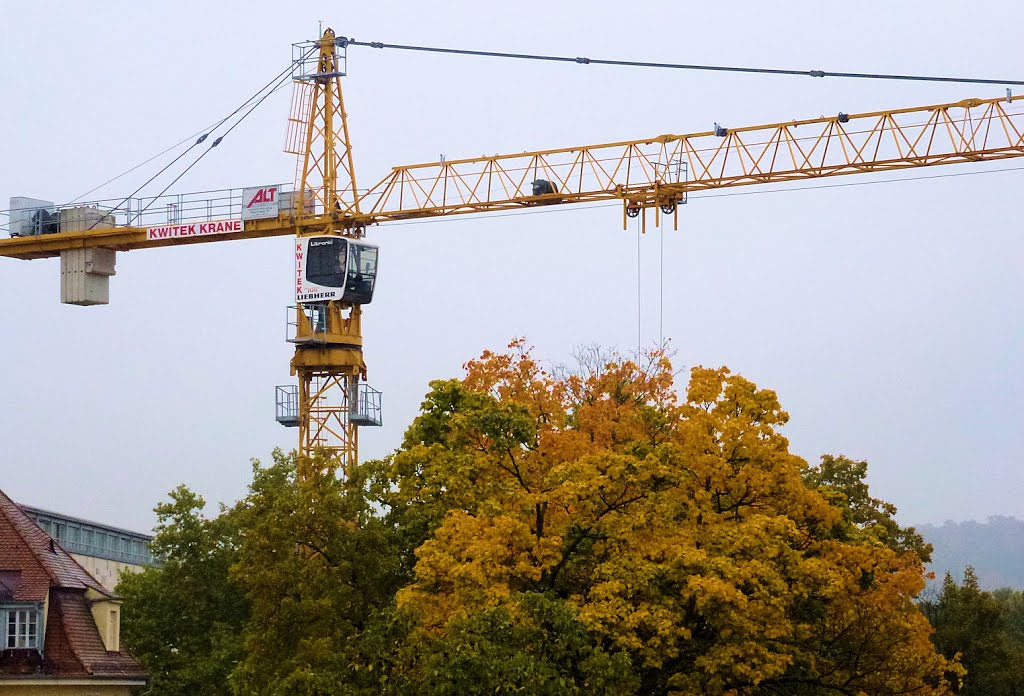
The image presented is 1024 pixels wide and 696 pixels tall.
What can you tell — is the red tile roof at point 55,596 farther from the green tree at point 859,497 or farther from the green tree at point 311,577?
the green tree at point 859,497

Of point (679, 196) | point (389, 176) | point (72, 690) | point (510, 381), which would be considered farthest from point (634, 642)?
point (389, 176)

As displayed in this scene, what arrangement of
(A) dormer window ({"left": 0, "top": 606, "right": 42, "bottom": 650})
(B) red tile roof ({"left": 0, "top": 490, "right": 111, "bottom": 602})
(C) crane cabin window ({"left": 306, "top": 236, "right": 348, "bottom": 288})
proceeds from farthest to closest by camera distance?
1. (C) crane cabin window ({"left": 306, "top": 236, "right": 348, "bottom": 288})
2. (B) red tile roof ({"left": 0, "top": 490, "right": 111, "bottom": 602})
3. (A) dormer window ({"left": 0, "top": 606, "right": 42, "bottom": 650})

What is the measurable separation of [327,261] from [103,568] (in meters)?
18.8

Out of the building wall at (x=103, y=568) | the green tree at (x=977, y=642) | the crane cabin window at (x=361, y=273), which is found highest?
the crane cabin window at (x=361, y=273)

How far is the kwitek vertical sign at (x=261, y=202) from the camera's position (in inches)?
3639

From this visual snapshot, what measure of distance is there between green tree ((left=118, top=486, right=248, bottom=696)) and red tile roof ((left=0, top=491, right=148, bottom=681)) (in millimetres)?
3951

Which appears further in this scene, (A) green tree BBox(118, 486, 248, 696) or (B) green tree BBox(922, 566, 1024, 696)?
(B) green tree BBox(922, 566, 1024, 696)

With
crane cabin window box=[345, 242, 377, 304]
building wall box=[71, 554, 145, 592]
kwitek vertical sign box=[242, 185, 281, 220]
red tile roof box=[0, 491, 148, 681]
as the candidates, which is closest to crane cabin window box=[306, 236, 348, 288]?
crane cabin window box=[345, 242, 377, 304]

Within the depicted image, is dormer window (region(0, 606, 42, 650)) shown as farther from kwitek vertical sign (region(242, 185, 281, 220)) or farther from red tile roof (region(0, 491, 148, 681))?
kwitek vertical sign (region(242, 185, 281, 220))

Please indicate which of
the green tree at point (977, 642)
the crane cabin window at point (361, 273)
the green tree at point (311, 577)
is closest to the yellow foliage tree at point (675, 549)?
the green tree at point (311, 577)

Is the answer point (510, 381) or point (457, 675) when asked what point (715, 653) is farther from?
point (510, 381)

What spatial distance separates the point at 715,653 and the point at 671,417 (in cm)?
1249

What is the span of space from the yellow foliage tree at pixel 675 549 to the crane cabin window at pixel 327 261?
3737cm

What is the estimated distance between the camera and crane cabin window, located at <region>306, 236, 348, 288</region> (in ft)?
296
